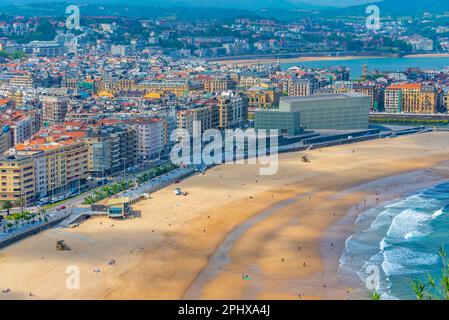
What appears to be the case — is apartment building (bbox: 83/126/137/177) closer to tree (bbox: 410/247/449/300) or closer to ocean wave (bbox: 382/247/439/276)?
ocean wave (bbox: 382/247/439/276)

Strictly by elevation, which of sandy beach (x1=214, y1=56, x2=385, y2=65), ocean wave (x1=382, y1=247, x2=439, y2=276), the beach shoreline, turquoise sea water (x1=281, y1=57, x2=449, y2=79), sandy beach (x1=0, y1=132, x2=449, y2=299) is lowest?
sandy beach (x1=0, y1=132, x2=449, y2=299)

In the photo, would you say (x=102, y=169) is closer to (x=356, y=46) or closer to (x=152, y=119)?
(x=152, y=119)

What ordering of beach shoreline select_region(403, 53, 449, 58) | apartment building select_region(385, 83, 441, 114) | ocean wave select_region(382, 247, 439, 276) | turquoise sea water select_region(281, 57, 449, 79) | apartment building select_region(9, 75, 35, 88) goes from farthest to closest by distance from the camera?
beach shoreline select_region(403, 53, 449, 58)
turquoise sea water select_region(281, 57, 449, 79)
apartment building select_region(9, 75, 35, 88)
apartment building select_region(385, 83, 441, 114)
ocean wave select_region(382, 247, 439, 276)

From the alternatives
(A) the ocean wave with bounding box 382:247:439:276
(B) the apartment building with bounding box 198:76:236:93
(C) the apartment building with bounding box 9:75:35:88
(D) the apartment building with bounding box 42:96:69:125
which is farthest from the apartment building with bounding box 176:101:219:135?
(A) the ocean wave with bounding box 382:247:439:276

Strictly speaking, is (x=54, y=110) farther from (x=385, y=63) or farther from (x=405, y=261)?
(x=385, y=63)

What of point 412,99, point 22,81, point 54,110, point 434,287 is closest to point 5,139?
point 54,110
